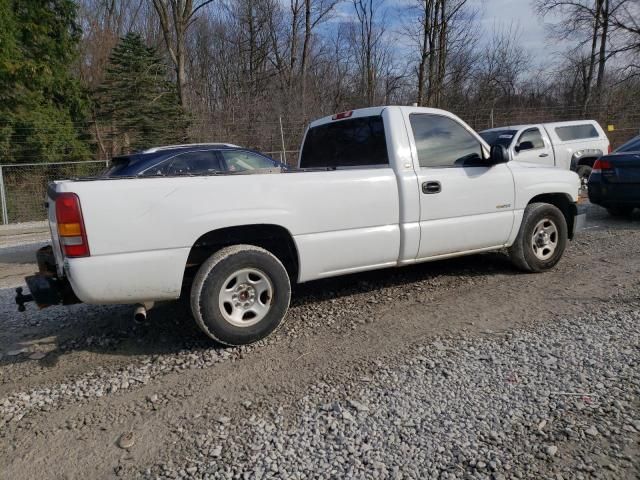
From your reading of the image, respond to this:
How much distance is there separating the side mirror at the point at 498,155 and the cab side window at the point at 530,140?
661 centimetres

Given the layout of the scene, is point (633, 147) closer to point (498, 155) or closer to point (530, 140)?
point (530, 140)

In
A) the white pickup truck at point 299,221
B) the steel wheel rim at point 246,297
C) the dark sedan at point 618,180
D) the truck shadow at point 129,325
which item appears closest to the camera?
the white pickup truck at point 299,221

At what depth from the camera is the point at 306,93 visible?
1049 inches

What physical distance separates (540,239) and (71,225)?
4.82 meters

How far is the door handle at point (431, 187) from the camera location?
14.6 ft

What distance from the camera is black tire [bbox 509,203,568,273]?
206 inches

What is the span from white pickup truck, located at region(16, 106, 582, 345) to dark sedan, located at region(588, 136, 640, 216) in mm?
3372

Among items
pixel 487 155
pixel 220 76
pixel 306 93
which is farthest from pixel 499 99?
pixel 487 155

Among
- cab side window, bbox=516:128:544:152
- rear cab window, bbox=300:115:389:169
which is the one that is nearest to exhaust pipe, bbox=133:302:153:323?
rear cab window, bbox=300:115:389:169

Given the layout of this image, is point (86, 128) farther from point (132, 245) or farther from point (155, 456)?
point (155, 456)

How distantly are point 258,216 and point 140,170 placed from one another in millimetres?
4214

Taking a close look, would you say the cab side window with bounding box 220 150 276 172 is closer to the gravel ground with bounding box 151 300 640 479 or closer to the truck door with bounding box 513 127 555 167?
the gravel ground with bounding box 151 300 640 479

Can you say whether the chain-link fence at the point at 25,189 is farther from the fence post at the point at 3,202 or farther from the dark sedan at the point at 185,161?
the dark sedan at the point at 185,161

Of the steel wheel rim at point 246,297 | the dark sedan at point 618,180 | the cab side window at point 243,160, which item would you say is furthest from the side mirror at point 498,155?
the dark sedan at point 618,180
